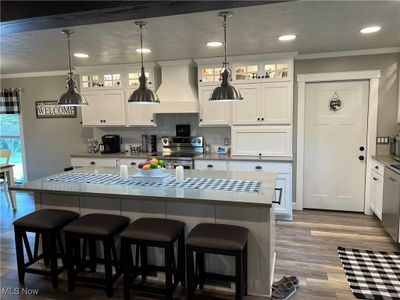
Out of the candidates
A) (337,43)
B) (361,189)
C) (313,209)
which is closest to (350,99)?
(337,43)

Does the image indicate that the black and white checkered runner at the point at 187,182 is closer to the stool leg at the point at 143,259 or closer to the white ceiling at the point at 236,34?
the stool leg at the point at 143,259

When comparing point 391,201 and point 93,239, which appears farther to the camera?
point 391,201

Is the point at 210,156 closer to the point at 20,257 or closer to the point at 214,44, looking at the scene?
the point at 214,44

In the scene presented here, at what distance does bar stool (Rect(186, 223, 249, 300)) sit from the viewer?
2.09m

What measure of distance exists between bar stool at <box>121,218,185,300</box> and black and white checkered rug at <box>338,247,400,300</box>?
1536 millimetres

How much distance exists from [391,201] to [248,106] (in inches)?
86.4

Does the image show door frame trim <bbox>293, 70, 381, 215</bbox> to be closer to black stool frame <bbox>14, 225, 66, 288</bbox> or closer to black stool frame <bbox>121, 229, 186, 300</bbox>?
black stool frame <bbox>121, 229, 186, 300</bbox>

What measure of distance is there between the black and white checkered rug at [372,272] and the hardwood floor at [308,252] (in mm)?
85

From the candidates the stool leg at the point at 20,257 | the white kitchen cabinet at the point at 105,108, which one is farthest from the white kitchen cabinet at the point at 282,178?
the stool leg at the point at 20,257

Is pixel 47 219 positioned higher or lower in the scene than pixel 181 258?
higher

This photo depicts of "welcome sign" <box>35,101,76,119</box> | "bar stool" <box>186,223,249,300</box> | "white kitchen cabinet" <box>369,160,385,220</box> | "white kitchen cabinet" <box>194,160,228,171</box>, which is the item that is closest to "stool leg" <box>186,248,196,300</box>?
"bar stool" <box>186,223,249,300</box>

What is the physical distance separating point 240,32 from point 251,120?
5.15 ft

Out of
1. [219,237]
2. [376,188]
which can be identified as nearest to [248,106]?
[376,188]

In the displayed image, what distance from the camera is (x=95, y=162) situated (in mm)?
5035
